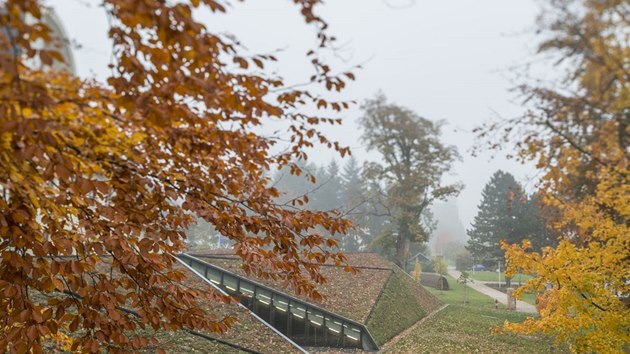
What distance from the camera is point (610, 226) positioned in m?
6.79

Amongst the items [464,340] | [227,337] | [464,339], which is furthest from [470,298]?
[227,337]

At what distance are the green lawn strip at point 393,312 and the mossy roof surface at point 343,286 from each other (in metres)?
0.34

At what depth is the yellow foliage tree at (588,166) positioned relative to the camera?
4.05 meters

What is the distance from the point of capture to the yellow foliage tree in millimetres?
4055

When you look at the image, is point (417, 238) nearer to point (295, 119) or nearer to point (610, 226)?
point (610, 226)

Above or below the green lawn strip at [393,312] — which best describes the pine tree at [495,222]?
above

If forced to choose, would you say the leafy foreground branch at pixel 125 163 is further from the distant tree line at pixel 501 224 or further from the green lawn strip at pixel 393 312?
the distant tree line at pixel 501 224

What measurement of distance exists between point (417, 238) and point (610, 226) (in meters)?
21.4

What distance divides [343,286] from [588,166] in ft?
39.8

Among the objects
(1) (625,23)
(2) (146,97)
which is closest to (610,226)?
(1) (625,23)

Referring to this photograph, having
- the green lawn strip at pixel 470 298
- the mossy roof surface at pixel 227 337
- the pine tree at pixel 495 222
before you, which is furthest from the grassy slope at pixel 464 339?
the pine tree at pixel 495 222

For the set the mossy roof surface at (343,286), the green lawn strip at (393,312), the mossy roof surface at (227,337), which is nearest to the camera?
the mossy roof surface at (227,337)

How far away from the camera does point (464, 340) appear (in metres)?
13.8

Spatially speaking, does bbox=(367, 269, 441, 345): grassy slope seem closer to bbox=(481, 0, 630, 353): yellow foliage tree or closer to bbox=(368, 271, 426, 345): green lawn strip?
bbox=(368, 271, 426, 345): green lawn strip
